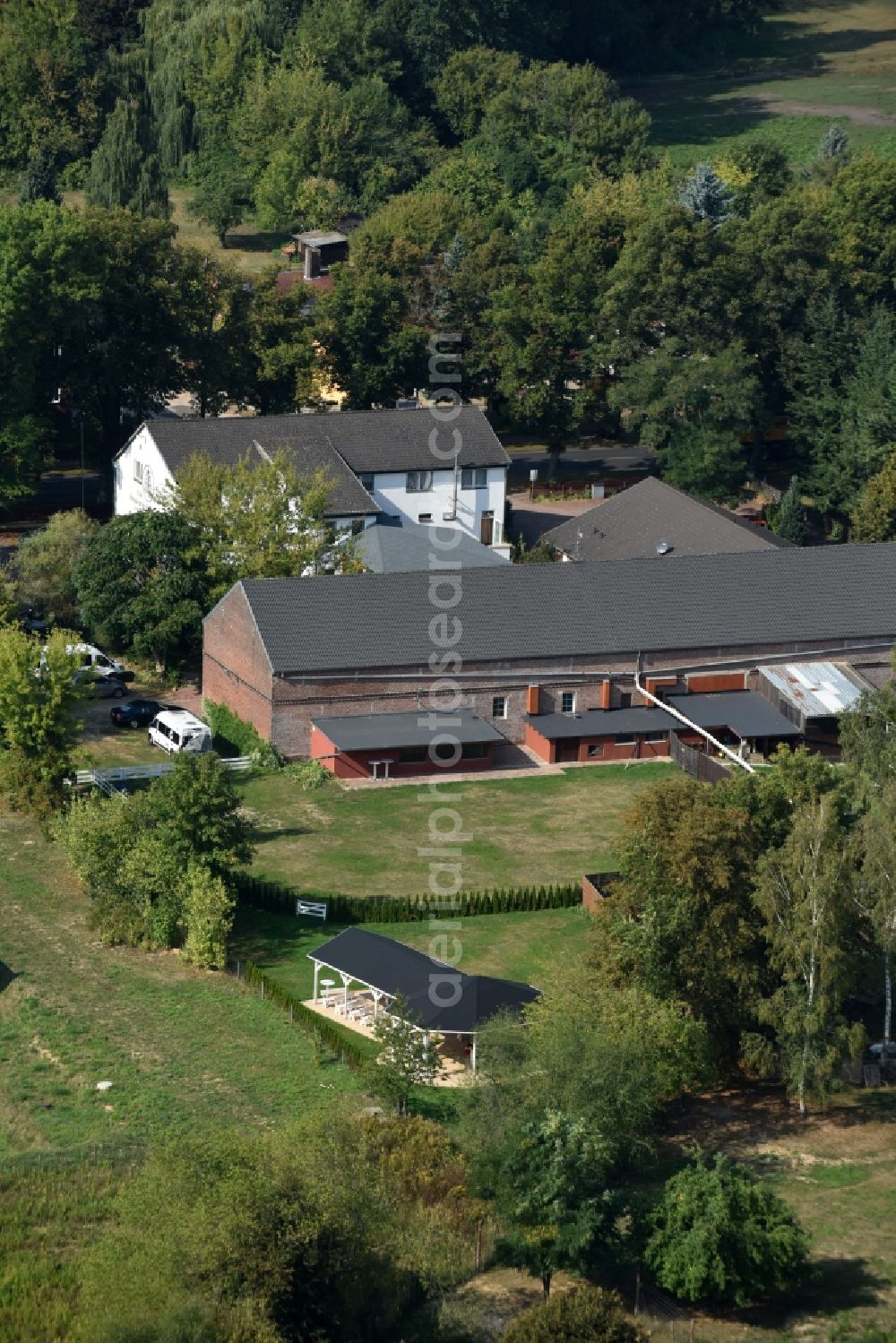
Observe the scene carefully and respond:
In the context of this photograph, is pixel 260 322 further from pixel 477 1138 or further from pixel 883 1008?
pixel 477 1138

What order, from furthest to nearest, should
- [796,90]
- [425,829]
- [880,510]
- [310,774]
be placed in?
[796,90]
[880,510]
[310,774]
[425,829]

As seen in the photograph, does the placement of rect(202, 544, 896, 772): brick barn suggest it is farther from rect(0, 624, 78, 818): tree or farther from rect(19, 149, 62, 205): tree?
rect(19, 149, 62, 205): tree

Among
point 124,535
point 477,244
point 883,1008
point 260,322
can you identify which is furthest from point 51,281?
point 883,1008

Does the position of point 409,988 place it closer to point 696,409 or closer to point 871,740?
point 871,740

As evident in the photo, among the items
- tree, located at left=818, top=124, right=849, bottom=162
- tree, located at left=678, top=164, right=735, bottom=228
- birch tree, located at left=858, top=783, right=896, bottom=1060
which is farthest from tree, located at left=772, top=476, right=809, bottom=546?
tree, located at left=818, top=124, right=849, bottom=162

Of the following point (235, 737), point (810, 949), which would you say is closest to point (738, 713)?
point (235, 737)
